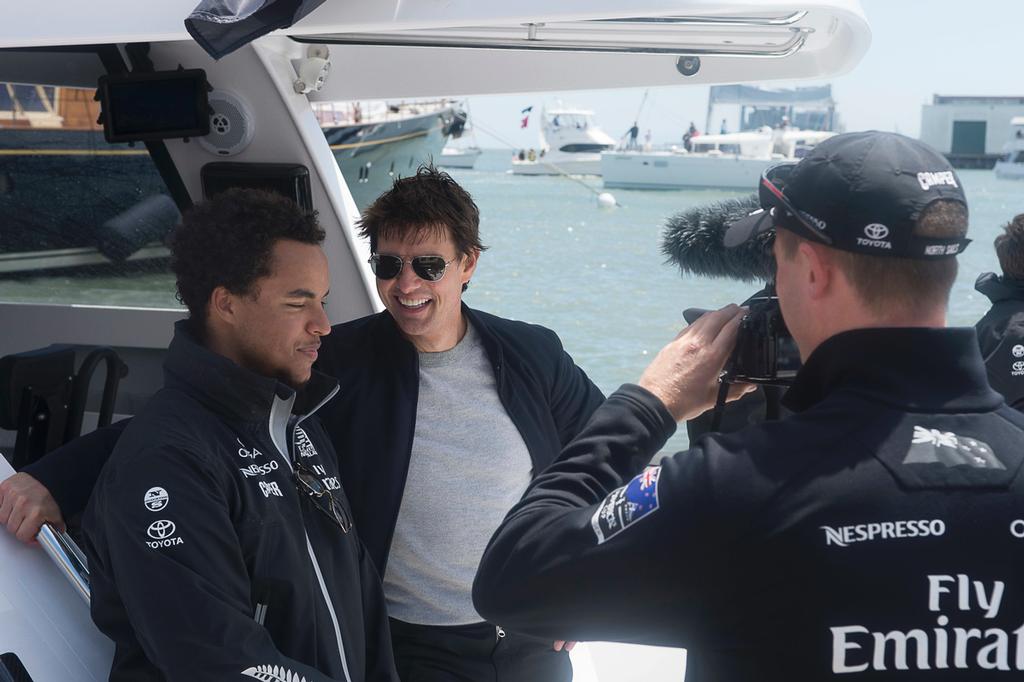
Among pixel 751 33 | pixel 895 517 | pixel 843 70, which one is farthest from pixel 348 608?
pixel 843 70

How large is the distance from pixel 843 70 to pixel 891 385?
161cm

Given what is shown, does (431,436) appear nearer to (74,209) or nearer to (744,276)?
(744,276)

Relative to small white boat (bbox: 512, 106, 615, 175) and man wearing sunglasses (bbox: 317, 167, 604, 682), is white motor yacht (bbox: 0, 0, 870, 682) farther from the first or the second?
small white boat (bbox: 512, 106, 615, 175)

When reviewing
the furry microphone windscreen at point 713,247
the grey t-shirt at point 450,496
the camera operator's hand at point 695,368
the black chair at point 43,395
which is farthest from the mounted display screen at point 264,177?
the camera operator's hand at point 695,368

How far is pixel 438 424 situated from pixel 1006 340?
2347 mm

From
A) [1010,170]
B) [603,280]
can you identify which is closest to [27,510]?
[603,280]

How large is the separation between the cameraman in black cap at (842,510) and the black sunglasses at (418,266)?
A: 1.12 metres

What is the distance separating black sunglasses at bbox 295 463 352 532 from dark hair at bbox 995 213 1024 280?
2.83 m

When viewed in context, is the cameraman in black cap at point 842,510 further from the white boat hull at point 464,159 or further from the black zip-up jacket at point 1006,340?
the white boat hull at point 464,159

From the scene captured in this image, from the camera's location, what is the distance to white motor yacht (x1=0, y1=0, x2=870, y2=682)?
2.14 meters

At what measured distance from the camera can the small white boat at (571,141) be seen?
6328 centimetres

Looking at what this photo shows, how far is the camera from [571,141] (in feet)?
213

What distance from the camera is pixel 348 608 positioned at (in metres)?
1.98

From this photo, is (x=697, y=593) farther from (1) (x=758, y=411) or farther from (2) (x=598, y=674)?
(2) (x=598, y=674)
